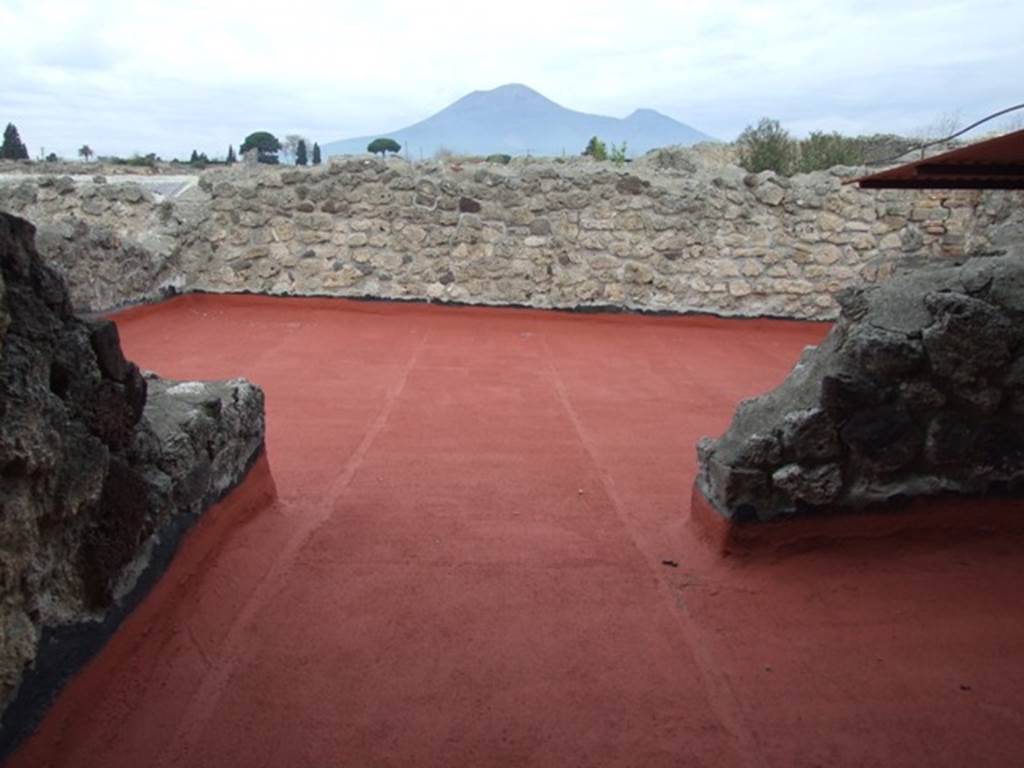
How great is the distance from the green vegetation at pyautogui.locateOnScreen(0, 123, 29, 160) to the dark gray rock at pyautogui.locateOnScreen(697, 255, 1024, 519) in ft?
116

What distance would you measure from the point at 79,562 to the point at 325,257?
673 centimetres

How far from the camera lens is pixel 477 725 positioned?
195 cm

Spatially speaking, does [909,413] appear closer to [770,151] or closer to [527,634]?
[527,634]

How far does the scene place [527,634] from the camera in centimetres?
238

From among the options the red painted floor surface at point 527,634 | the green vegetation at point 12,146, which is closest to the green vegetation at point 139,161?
the green vegetation at point 12,146

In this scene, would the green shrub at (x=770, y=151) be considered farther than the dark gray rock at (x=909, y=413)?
Yes

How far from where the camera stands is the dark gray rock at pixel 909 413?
260cm

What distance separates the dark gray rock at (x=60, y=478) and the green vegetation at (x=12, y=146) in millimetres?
34778

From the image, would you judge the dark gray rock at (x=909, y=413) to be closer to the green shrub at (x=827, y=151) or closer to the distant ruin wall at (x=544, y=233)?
the distant ruin wall at (x=544, y=233)

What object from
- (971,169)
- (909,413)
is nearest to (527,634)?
(909,413)

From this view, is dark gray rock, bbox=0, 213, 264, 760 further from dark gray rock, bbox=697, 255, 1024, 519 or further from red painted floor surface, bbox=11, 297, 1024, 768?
dark gray rock, bbox=697, 255, 1024, 519

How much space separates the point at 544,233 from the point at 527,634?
6.22m

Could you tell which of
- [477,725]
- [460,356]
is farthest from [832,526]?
[460,356]

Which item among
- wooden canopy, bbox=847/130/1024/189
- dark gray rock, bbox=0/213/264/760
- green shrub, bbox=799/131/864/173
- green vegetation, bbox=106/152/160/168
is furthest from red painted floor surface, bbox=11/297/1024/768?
green vegetation, bbox=106/152/160/168
